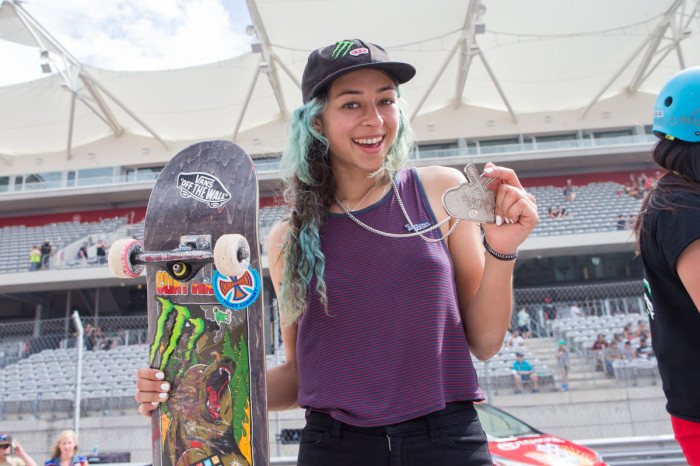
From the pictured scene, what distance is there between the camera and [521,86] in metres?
20.2

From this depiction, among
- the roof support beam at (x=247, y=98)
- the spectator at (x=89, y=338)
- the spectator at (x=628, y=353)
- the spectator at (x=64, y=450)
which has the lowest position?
the spectator at (x=64, y=450)

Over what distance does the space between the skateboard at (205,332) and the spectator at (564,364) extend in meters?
8.20

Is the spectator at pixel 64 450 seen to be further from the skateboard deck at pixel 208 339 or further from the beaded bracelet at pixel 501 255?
the beaded bracelet at pixel 501 255

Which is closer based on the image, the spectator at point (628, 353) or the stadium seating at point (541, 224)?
the spectator at point (628, 353)

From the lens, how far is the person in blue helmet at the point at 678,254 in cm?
122

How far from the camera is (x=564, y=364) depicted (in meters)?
8.78

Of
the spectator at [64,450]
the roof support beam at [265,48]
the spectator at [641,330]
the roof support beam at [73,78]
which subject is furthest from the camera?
the roof support beam at [73,78]

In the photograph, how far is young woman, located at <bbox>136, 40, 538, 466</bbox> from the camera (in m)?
1.20

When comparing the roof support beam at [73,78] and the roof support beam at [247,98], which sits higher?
the roof support beam at [73,78]

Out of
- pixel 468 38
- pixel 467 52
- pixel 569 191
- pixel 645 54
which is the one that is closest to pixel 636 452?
pixel 468 38

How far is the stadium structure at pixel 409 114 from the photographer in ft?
53.4

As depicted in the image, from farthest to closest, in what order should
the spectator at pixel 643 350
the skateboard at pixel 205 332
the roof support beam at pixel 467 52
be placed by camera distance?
the roof support beam at pixel 467 52, the spectator at pixel 643 350, the skateboard at pixel 205 332

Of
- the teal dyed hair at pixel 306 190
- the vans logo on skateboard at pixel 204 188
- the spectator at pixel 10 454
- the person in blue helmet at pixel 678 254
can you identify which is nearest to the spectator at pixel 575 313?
the spectator at pixel 10 454

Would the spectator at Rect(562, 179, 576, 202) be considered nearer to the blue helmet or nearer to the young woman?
the blue helmet
